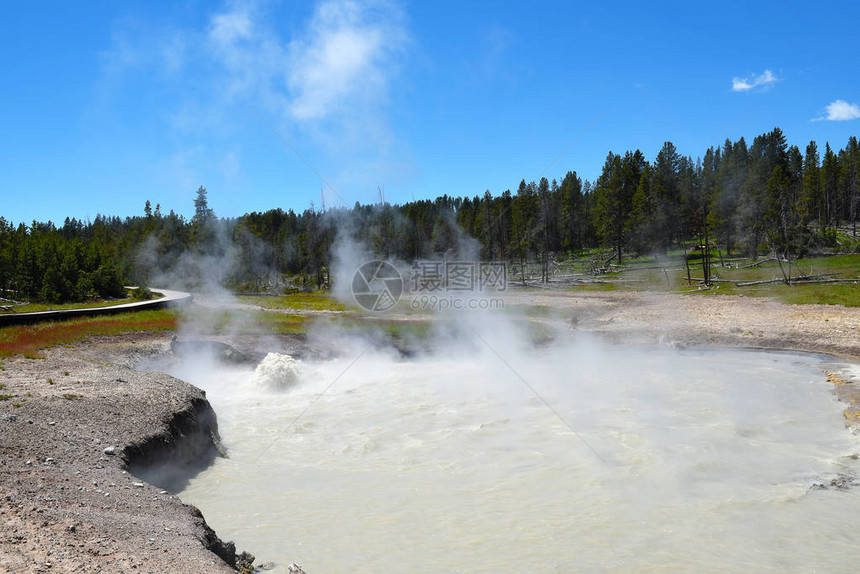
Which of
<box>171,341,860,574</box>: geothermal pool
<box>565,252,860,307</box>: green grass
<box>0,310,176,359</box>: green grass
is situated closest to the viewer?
<box>171,341,860,574</box>: geothermal pool

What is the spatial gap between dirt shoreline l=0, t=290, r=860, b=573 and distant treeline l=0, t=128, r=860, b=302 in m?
40.8

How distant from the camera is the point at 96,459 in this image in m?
9.01

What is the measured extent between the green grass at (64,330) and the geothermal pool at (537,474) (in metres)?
6.62

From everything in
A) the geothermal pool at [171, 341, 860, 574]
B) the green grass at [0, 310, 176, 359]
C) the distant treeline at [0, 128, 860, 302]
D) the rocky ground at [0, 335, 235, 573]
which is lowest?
the geothermal pool at [171, 341, 860, 574]

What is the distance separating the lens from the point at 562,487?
10516 mm

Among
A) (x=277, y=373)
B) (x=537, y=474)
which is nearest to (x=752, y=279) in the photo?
(x=277, y=373)

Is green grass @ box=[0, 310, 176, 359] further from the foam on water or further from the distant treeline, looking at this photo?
the distant treeline

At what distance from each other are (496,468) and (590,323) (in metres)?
22.8

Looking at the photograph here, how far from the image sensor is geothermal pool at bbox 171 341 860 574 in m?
8.15

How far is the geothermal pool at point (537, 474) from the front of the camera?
815 centimetres

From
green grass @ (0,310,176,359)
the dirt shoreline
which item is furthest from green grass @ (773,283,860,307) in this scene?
green grass @ (0,310,176,359)

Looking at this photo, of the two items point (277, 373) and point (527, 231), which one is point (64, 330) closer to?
point (277, 373)

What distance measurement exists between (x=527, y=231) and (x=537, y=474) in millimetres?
68170

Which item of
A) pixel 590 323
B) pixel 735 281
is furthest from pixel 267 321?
pixel 735 281
